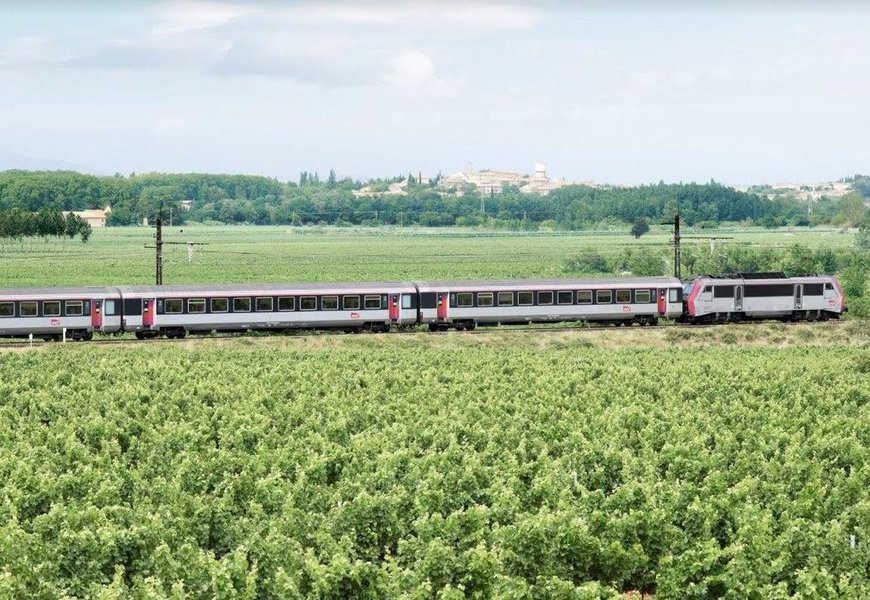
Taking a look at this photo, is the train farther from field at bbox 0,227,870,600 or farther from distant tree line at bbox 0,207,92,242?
distant tree line at bbox 0,207,92,242

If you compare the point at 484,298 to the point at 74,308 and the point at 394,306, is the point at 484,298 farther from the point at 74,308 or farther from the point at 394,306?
the point at 74,308

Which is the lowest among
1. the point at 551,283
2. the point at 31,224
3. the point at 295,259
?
the point at 295,259

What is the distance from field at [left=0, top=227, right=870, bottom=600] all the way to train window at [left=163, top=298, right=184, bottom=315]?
21.5ft

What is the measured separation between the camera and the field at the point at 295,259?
11500 centimetres

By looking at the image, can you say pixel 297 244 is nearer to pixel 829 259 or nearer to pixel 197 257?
pixel 197 257

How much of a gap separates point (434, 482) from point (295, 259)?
119 meters

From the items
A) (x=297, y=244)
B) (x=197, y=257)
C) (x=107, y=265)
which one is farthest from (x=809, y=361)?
(x=297, y=244)

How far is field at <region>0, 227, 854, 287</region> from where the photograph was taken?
115 m

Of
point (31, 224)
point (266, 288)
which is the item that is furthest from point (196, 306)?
point (31, 224)

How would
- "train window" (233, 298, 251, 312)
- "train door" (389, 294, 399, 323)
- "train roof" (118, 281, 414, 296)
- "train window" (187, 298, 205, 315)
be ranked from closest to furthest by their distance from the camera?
"train window" (187, 298, 205, 315), "train roof" (118, 281, 414, 296), "train window" (233, 298, 251, 312), "train door" (389, 294, 399, 323)

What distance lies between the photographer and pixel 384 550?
84.8ft

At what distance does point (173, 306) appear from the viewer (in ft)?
197

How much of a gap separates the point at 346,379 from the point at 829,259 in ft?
268

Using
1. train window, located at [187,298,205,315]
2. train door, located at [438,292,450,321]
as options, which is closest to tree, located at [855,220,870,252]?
train door, located at [438,292,450,321]
